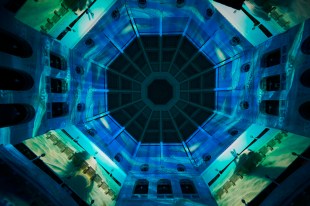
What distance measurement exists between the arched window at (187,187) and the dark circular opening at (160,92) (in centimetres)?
926

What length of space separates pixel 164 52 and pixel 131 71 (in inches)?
151

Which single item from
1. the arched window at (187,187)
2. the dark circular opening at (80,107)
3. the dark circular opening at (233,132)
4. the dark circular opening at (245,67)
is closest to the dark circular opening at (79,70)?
the dark circular opening at (80,107)

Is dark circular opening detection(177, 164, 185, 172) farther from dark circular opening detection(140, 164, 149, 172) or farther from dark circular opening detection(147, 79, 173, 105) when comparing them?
dark circular opening detection(147, 79, 173, 105)

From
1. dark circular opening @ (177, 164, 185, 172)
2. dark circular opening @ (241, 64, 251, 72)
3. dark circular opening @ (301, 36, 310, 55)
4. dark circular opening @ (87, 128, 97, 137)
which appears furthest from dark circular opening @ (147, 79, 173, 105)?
dark circular opening @ (301, 36, 310, 55)

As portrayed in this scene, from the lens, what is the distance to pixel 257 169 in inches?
533

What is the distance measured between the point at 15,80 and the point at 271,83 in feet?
45.4

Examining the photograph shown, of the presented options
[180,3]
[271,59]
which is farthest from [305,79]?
[180,3]

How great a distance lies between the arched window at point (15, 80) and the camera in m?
11.3

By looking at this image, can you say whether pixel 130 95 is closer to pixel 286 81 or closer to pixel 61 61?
pixel 61 61

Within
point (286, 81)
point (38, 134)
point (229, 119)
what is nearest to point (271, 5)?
point (286, 81)

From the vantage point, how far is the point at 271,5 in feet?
38.3

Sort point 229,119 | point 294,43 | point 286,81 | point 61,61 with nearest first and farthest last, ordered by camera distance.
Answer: point 294,43 < point 286,81 < point 61,61 < point 229,119

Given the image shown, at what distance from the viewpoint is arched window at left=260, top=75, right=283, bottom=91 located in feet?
42.8

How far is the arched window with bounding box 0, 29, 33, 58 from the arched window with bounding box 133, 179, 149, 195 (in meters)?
10.9
